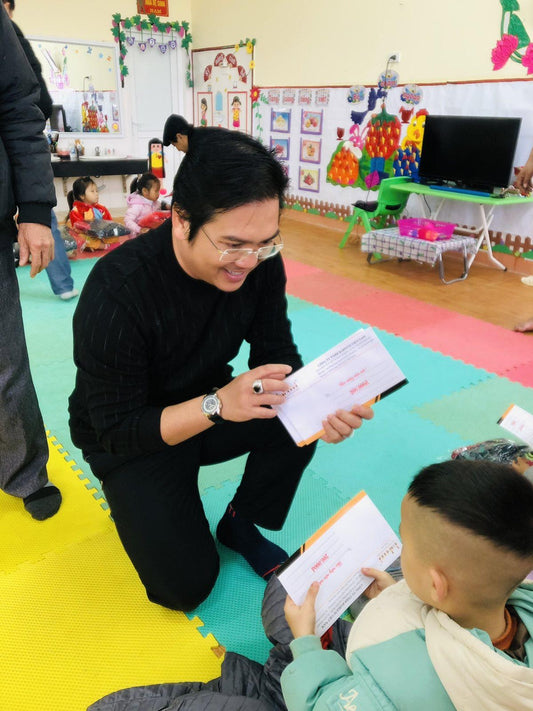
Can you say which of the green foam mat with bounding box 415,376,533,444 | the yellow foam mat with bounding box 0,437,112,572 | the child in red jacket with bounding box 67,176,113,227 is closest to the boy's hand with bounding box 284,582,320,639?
the yellow foam mat with bounding box 0,437,112,572

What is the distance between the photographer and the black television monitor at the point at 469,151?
174 inches

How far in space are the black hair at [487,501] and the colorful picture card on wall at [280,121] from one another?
21.7 ft

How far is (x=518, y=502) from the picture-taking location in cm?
→ 82

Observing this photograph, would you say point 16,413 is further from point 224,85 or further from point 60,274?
point 224,85

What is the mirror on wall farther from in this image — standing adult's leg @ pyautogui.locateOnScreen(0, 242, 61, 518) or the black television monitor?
standing adult's leg @ pyautogui.locateOnScreen(0, 242, 61, 518)

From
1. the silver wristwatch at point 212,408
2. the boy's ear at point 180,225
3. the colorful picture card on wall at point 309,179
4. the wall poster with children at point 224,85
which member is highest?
the wall poster with children at point 224,85

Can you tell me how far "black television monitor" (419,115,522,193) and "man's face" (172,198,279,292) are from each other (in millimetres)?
3942

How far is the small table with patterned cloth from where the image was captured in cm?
431

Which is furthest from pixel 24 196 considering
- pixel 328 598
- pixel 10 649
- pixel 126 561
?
pixel 328 598

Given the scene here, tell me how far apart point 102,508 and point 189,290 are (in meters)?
0.95

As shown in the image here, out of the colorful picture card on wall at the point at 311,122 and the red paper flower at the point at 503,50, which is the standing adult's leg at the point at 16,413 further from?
the colorful picture card on wall at the point at 311,122

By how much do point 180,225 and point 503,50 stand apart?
4446mm

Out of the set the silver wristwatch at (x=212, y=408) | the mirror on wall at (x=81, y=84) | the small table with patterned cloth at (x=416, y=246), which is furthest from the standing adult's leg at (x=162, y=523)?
the mirror on wall at (x=81, y=84)

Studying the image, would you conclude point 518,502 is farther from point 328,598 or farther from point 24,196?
point 24,196
